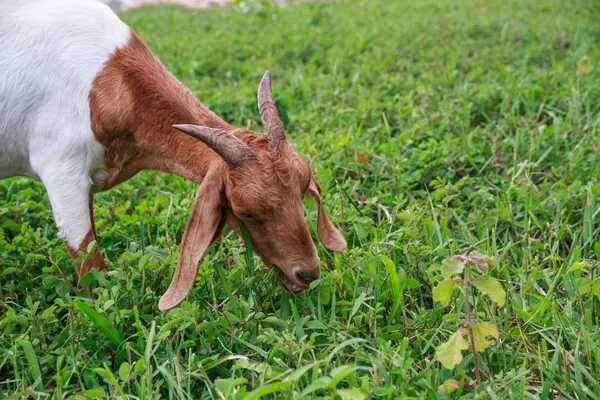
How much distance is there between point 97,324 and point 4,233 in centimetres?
133

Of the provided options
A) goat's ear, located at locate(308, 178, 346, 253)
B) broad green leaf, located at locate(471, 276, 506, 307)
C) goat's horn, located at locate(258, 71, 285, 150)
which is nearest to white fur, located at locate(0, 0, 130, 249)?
goat's horn, located at locate(258, 71, 285, 150)

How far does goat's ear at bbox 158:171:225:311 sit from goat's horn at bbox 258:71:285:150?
256mm

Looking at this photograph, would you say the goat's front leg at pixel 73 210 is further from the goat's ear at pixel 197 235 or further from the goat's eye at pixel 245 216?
the goat's eye at pixel 245 216

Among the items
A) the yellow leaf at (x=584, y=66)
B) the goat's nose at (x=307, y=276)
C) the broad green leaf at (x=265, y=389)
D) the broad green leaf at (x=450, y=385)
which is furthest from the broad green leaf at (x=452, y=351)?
the yellow leaf at (x=584, y=66)

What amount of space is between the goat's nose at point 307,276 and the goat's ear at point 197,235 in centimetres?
38

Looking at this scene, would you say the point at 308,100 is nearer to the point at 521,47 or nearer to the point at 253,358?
the point at 521,47

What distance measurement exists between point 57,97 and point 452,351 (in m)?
1.97

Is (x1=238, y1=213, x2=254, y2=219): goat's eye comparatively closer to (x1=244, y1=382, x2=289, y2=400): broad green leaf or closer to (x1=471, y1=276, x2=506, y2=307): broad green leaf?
(x1=244, y1=382, x2=289, y2=400): broad green leaf

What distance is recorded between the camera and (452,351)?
94.8 inches

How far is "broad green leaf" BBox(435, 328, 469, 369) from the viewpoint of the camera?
2.40 metres

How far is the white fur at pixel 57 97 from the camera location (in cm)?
308

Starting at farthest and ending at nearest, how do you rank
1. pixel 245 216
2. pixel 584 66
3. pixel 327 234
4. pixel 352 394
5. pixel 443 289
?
pixel 584 66 < pixel 327 234 < pixel 245 216 < pixel 443 289 < pixel 352 394

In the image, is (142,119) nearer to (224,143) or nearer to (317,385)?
(224,143)

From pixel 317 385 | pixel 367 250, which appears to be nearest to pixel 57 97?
pixel 367 250
